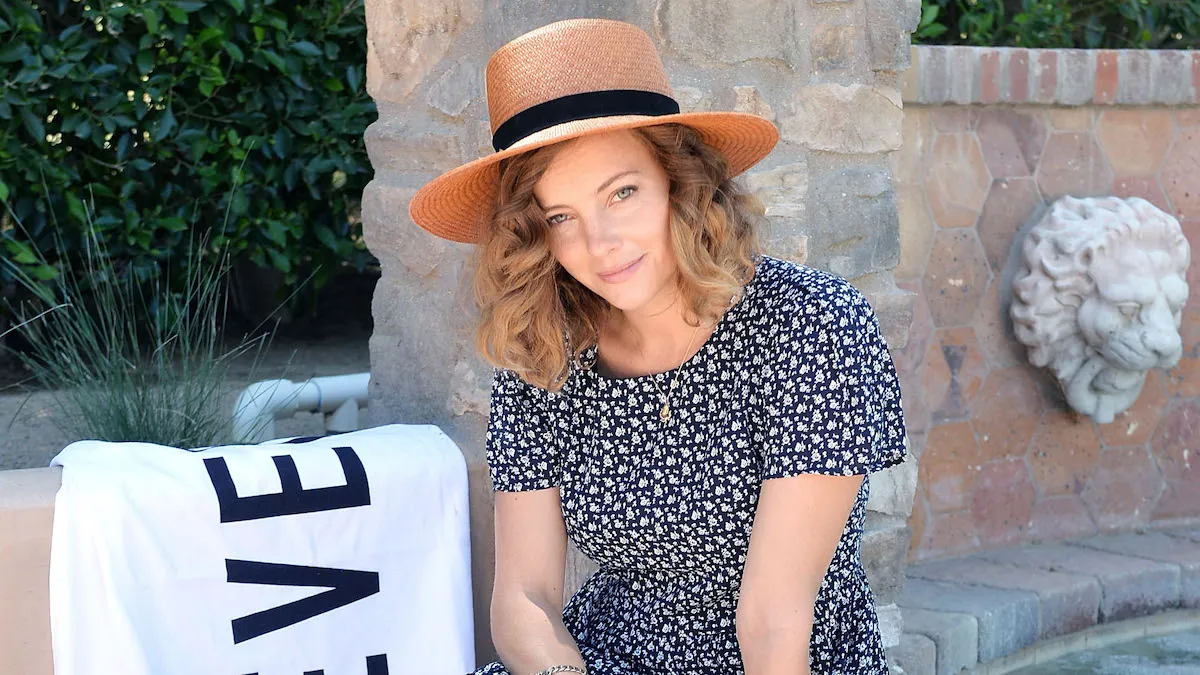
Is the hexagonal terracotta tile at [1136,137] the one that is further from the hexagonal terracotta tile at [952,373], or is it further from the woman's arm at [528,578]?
the woman's arm at [528,578]

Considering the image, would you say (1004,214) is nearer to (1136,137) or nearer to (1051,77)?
(1051,77)

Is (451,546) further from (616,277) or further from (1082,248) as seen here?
(1082,248)

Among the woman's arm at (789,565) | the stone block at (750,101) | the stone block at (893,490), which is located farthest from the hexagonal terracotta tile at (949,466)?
the woman's arm at (789,565)

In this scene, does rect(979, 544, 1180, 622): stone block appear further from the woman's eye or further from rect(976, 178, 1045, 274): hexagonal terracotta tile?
the woman's eye

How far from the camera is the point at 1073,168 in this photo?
3.63 meters

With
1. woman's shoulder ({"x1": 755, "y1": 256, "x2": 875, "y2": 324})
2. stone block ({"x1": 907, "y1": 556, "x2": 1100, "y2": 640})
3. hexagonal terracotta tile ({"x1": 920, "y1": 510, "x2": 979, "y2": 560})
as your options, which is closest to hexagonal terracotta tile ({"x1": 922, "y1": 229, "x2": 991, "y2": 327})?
hexagonal terracotta tile ({"x1": 920, "y1": 510, "x2": 979, "y2": 560})

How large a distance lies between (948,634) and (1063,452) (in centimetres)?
92

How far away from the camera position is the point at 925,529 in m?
3.52

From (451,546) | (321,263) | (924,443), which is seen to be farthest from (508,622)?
→ (321,263)

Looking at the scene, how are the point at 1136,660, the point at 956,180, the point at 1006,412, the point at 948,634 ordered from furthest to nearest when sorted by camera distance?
1. the point at 1006,412
2. the point at 956,180
3. the point at 1136,660
4. the point at 948,634

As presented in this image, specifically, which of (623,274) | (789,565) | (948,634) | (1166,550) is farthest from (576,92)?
(1166,550)

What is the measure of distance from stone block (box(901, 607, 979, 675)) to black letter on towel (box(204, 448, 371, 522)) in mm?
1269

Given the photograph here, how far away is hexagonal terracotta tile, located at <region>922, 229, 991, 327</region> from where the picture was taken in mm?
3461

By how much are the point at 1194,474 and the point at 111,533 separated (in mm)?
2964
